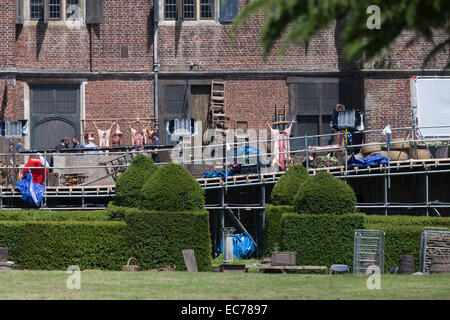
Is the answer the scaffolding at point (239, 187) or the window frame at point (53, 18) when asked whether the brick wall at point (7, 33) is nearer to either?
the window frame at point (53, 18)

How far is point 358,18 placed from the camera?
31.2 feet

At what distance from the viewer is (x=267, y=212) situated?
24.8 m

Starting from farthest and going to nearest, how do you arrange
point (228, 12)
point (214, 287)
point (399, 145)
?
point (228, 12)
point (399, 145)
point (214, 287)

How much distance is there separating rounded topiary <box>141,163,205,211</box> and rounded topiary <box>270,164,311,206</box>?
2947 millimetres

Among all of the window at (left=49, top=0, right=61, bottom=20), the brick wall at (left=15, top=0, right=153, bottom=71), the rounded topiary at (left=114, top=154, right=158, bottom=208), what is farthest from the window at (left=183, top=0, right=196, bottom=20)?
the rounded topiary at (left=114, top=154, right=158, bottom=208)

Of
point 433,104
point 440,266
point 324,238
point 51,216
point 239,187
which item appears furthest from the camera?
point 433,104

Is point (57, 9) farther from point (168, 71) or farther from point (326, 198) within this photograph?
point (326, 198)

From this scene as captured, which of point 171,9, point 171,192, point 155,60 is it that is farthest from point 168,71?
point 171,192

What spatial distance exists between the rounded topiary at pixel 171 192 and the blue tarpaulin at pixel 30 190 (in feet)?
16.9

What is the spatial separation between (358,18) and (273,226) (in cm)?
1516

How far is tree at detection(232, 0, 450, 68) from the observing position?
30.7ft

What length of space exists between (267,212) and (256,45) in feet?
33.2
